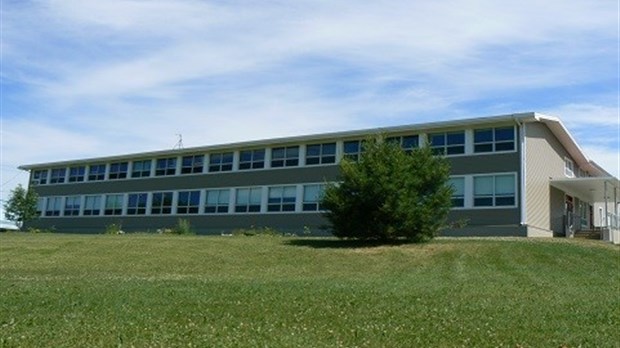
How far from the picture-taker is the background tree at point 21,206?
54125 mm

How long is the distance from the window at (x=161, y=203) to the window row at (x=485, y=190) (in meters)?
21.8

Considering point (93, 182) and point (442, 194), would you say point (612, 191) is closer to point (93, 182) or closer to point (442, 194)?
point (442, 194)

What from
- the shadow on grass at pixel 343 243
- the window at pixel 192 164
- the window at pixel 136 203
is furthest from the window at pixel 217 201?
the shadow on grass at pixel 343 243

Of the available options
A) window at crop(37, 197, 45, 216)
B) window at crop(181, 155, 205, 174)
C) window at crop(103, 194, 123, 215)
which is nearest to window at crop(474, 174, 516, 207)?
window at crop(181, 155, 205, 174)

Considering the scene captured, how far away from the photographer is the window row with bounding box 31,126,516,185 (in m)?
34.9

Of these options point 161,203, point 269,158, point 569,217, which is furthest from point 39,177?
point 569,217

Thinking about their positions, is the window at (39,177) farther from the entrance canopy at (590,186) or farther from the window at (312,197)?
the entrance canopy at (590,186)

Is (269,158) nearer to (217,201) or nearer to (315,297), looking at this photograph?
(217,201)

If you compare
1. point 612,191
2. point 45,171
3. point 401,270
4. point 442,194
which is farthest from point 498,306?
point 45,171

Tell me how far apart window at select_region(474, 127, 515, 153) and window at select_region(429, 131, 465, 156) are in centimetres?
82

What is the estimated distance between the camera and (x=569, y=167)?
139 feet

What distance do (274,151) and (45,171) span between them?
88.8ft

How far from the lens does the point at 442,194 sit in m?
28.3

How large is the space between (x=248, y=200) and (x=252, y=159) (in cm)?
272
